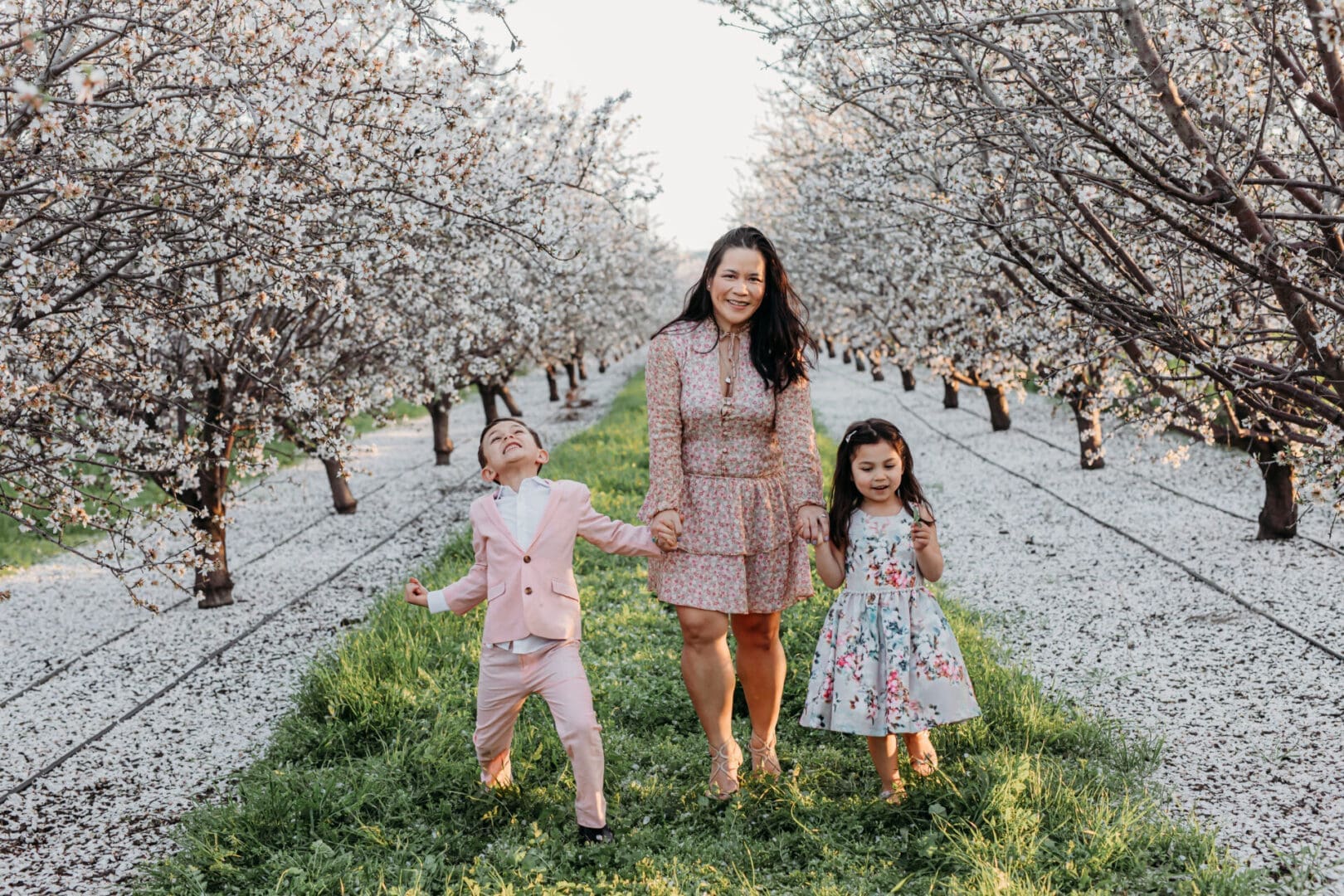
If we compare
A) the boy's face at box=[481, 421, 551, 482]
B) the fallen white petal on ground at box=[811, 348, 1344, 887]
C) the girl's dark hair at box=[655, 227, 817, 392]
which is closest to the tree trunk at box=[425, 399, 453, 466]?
the fallen white petal on ground at box=[811, 348, 1344, 887]

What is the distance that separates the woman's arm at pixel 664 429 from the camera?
3711mm

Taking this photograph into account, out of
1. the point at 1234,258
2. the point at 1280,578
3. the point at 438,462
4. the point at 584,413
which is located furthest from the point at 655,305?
the point at 1234,258

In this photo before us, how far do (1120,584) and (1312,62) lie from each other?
3.67 m

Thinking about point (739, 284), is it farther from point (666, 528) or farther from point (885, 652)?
point (885, 652)

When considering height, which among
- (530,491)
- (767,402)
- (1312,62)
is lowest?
(530,491)

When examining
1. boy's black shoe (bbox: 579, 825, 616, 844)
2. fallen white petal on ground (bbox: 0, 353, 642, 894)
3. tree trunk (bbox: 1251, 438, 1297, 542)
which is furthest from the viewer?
tree trunk (bbox: 1251, 438, 1297, 542)

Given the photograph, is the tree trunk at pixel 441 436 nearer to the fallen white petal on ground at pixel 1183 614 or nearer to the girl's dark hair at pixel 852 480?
the fallen white petal on ground at pixel 1183 614

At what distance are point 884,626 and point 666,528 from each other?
87cm

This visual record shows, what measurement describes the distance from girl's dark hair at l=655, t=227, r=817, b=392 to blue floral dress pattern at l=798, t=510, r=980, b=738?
2.02ft

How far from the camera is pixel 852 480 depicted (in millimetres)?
3936

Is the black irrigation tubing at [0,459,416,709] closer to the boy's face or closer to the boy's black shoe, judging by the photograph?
the boy's face

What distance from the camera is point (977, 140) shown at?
418cm

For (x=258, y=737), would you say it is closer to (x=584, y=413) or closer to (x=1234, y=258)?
(x=1234, y=258)

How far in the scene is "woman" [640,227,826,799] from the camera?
3.70 meters
